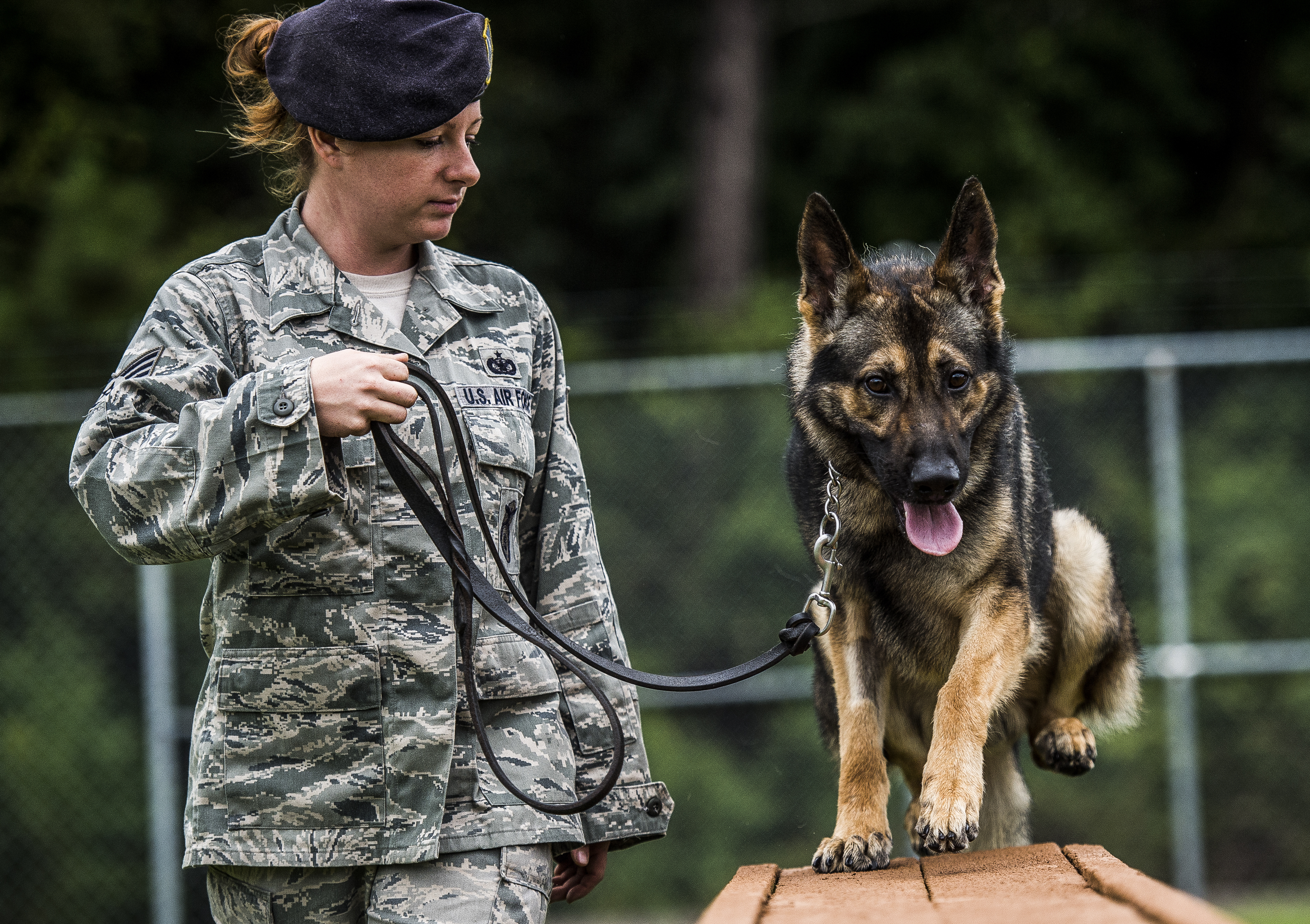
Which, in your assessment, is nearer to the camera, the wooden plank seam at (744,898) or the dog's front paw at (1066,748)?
the wooden plank seam at (744,898)

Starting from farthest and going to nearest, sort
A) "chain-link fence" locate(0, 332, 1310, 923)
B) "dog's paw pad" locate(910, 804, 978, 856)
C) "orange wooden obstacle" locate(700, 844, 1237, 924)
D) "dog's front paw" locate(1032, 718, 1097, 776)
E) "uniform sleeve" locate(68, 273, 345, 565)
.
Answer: "chain-link fence" locate(0, 332, 1310, 923), "dog's front paw" locate(1032, 718, 1097, 776), "dog's paw pad" locate(910, 804, 978, 856), "uniform sleeve" locate(68, 273, 345, 565), "orange wooden obstacle" locate(700, 844, 1237, 924)

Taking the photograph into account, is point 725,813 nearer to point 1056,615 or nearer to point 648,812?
point 1056,615

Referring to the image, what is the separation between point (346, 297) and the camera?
2.65 meters

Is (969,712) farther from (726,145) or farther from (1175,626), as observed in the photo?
(726,145)

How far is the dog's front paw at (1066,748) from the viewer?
11.1 ft

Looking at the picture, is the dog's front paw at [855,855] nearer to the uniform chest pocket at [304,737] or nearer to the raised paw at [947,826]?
the raised paw at [947,826]

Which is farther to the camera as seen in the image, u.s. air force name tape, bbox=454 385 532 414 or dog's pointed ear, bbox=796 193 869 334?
dog's pointed ear, bbox=796 193 869 334

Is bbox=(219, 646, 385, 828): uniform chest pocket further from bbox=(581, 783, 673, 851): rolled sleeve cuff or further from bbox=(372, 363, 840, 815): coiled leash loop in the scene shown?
bbox=(581, 783, 673, 851): rolled sleeve cuff

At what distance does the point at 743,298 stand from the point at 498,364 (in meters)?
7.36

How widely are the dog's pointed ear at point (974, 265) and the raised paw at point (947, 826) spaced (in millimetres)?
1181

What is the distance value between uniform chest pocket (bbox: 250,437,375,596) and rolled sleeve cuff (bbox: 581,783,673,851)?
2.37 ft

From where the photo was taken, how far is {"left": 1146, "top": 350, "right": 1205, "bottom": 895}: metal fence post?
21.6 ft

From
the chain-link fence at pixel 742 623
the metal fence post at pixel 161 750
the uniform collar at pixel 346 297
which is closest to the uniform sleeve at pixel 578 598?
the uniform collar at pixel 346 297

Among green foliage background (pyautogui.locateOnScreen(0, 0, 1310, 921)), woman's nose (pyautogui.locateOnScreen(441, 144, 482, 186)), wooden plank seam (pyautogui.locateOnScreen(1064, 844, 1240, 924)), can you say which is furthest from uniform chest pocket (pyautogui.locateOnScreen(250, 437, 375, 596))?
green foliage background (pyautogui.locateOnScreen(0, 0, 1310, 921))
